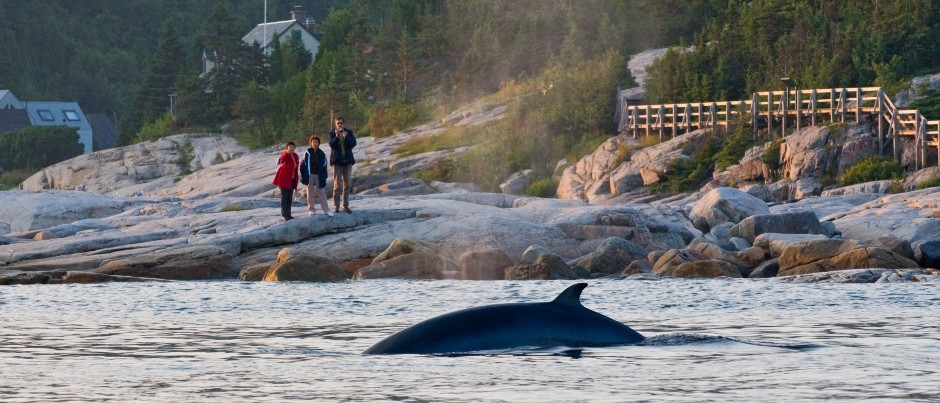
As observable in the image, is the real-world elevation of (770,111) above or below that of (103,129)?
below

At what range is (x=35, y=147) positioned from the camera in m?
76.4

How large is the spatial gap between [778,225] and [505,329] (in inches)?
728

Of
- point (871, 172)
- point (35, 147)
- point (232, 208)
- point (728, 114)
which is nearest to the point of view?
point (232, 208)

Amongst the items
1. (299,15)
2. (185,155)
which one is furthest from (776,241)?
(299,15)

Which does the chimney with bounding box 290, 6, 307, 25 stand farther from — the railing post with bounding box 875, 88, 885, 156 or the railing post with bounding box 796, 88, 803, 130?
the railing post with bounding box 875, 88, 885, 156

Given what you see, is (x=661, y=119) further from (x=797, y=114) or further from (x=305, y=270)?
(x=305, y=270)

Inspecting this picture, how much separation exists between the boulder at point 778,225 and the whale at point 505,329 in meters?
17.7

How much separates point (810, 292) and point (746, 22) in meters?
34.8

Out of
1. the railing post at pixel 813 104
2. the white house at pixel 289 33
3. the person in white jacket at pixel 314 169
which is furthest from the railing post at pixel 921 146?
the white house at pixel 289 33

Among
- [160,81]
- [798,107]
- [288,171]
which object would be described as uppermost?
[160,81]

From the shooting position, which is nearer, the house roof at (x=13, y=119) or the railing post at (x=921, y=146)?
the railing post at (x=921, y=146)

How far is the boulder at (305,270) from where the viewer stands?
23.4m

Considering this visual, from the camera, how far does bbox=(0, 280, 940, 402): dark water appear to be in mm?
9422

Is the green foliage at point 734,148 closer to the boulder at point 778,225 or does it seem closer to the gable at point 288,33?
the boulder at point 778,225
